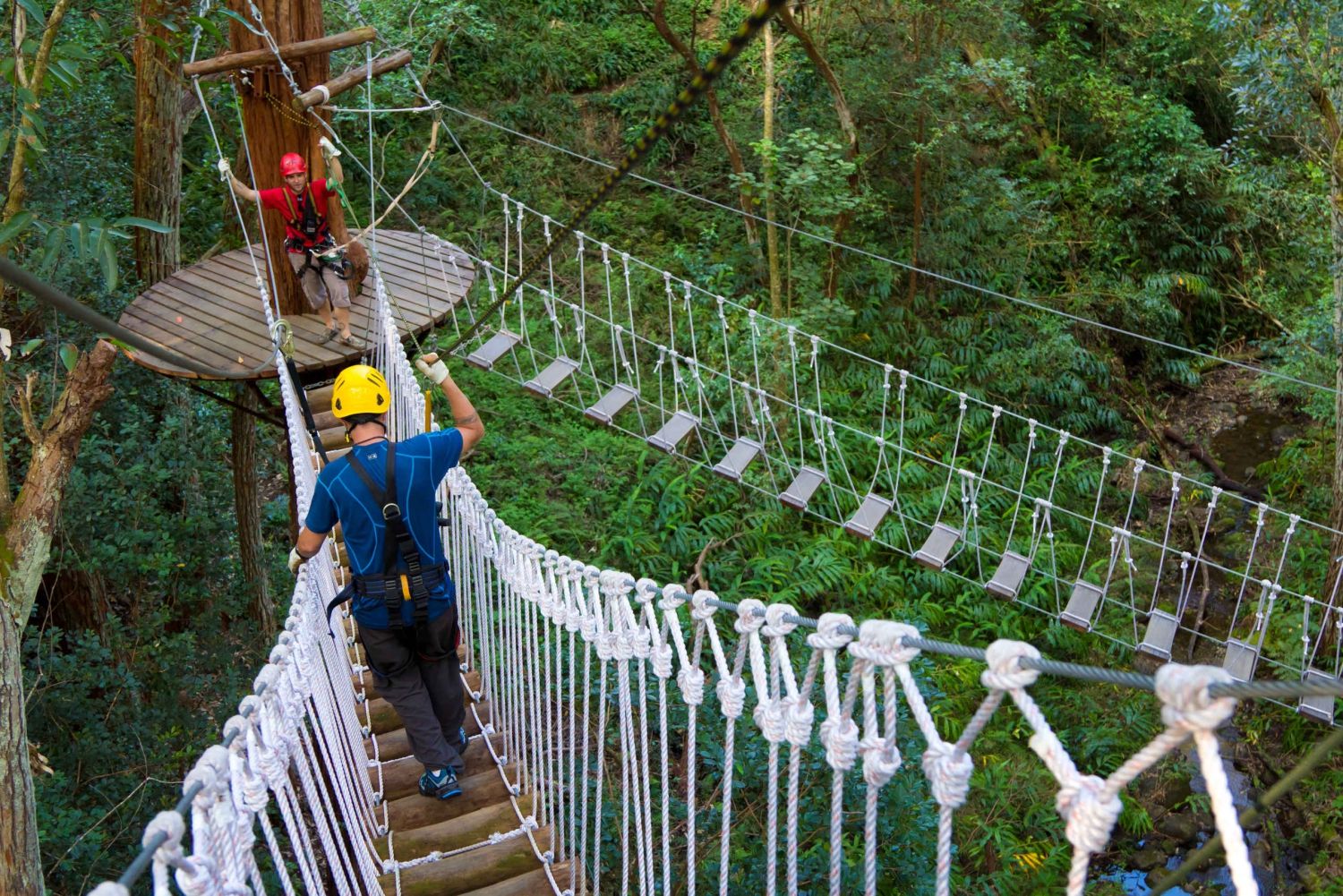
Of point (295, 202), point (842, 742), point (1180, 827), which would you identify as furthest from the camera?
point (1180, 827)

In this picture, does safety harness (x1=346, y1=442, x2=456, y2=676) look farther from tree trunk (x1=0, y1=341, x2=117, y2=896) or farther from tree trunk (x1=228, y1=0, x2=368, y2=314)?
tree trunk (x1=228, y1=0, x2=368, y2=314)

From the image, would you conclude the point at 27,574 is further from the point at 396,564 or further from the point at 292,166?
the point at 292,166

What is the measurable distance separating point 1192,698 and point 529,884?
5.02ft

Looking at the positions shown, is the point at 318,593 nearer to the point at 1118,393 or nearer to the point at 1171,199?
the point at 1118,393

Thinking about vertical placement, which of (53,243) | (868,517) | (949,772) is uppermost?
(53,243)

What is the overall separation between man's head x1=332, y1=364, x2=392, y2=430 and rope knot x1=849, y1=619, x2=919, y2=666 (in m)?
1.35

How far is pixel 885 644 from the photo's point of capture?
3.51 ft

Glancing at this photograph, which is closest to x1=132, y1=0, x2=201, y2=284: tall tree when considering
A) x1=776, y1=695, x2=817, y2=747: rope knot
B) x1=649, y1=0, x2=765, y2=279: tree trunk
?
x1=649, y1=0, x2=765, y2=279: tree trunk

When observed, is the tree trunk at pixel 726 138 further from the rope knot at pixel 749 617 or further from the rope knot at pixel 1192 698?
the rope knot at pixel 1192 698

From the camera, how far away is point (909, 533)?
6.17 meters

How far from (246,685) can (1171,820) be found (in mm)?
4524

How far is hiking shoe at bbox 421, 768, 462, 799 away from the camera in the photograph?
2250mm

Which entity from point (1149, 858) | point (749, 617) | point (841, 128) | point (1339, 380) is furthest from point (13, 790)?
point (841, 128)

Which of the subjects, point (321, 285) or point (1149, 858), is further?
point (1149, 858)
